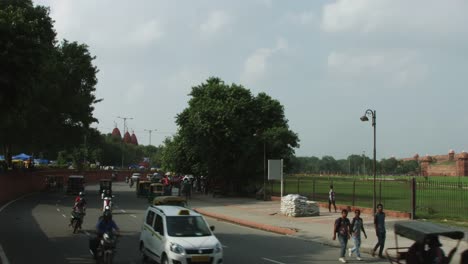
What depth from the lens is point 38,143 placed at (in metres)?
55.6

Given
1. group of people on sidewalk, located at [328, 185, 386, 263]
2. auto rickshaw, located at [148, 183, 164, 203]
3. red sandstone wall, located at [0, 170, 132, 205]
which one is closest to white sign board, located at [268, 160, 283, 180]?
auto rickshaw, located at [148, 183, 164, 203]

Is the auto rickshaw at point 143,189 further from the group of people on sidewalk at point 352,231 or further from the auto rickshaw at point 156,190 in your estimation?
the group of people on sidewalk at point 352,231

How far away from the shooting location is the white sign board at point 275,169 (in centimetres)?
3706

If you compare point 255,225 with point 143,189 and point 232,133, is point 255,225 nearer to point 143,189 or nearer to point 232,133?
point 232,133

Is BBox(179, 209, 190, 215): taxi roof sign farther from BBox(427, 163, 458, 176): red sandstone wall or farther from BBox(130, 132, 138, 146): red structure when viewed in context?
BBox(130, 132, 138, 146): red structure

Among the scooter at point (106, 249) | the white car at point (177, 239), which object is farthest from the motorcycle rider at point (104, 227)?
the white car at point (177, 239)

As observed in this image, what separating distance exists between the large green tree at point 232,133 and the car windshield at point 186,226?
32.3 metres

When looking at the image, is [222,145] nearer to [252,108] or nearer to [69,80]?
[252,108]

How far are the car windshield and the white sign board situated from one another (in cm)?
2249

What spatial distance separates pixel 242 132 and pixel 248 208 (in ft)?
37.1

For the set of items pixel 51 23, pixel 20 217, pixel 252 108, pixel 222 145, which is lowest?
pixel 20 217

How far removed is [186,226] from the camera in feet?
47.1

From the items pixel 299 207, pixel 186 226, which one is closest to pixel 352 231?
pixel 186 226

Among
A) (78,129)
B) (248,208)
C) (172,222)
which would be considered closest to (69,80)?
(78,129)
